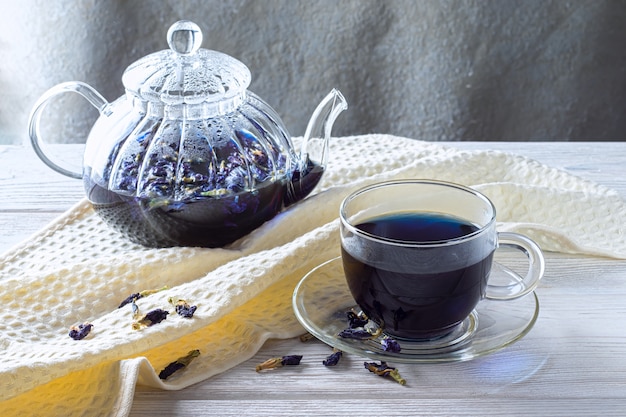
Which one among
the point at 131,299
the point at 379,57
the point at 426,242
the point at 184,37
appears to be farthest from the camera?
Result: the point at 379,57

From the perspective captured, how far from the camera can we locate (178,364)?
2.21ft

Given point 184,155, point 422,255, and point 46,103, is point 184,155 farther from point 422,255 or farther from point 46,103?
point 422,255

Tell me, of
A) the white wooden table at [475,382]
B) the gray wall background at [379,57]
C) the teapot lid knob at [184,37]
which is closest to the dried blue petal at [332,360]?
the white wooden table at [475,382]

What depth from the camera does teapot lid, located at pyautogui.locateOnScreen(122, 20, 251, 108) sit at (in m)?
0.85

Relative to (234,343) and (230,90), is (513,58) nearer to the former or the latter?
(230,90)

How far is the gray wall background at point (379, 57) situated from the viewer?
1898 millimetres

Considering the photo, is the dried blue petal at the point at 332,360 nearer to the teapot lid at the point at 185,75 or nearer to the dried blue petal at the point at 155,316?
the dried blue petal at the point at 155,316

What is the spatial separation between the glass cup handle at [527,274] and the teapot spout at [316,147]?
10.6 inches

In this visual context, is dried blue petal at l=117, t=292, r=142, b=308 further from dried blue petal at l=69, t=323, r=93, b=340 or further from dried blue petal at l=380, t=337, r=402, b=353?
dried blue petal at l=380, t=337, r=402, b=353

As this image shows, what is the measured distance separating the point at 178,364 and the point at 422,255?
21 cm

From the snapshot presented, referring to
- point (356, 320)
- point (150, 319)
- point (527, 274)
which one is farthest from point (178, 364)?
point (527, 274)

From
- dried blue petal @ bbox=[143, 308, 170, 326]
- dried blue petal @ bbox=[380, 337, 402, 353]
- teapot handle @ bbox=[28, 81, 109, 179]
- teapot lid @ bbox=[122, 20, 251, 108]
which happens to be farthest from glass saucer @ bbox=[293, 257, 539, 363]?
teapot handle @ bbox=[28, 81, 109, 179]

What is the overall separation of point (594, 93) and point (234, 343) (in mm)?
1517

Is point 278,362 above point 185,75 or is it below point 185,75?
below
